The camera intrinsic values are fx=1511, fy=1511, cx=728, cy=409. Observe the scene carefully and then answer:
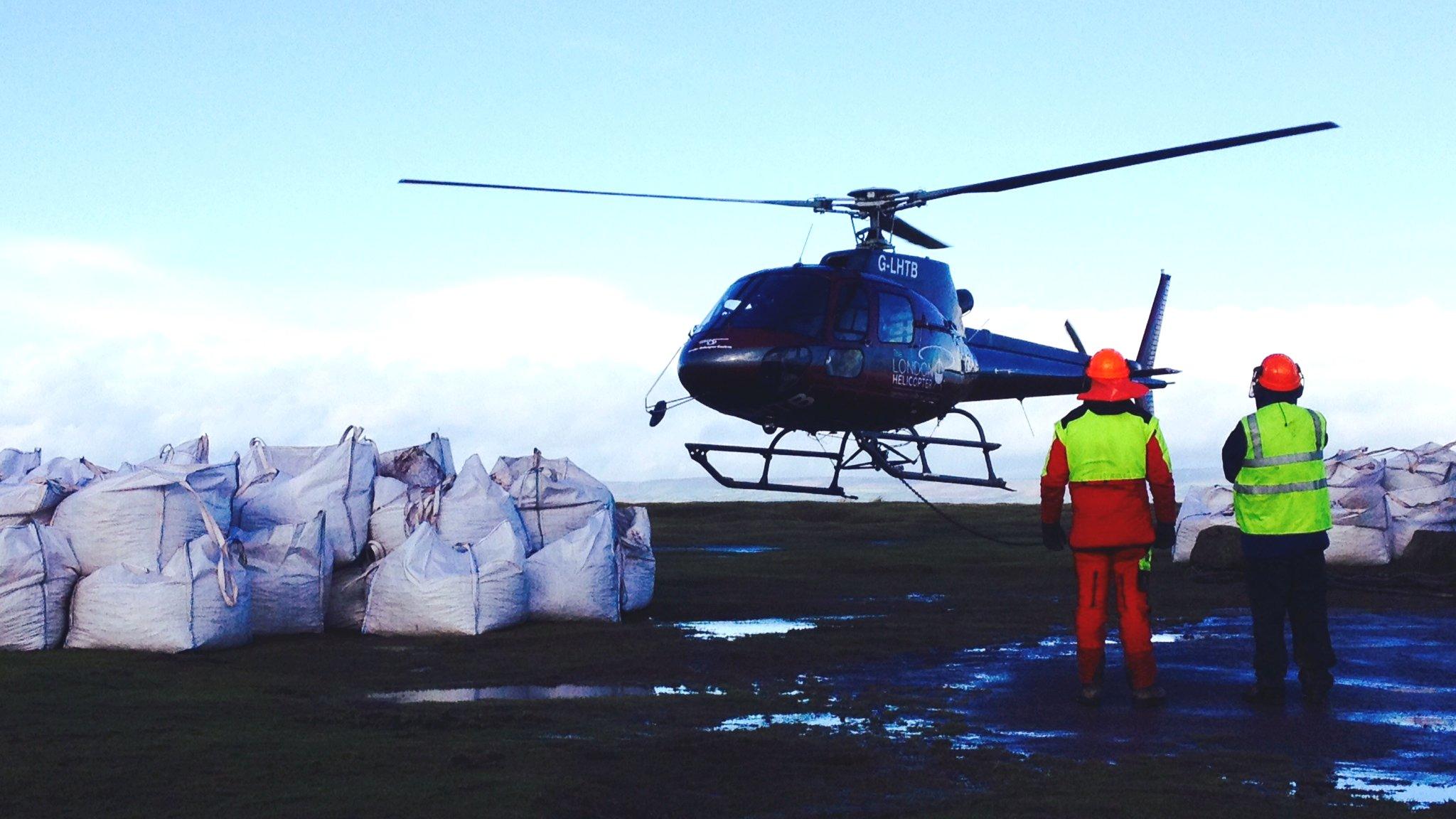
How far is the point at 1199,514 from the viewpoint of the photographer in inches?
575

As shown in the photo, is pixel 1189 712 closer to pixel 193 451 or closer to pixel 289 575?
pixel 289 575

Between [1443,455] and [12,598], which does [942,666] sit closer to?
[12,598]

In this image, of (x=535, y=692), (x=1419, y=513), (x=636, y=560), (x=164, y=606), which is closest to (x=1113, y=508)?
(x=535, y=692)

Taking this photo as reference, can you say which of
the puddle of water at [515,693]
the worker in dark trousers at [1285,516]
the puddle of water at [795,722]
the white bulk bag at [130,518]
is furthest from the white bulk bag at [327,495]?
the worker in dark trousers at [1285,516]

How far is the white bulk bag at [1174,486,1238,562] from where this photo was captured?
14.2 m

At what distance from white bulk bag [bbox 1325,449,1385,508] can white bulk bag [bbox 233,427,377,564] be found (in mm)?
8347

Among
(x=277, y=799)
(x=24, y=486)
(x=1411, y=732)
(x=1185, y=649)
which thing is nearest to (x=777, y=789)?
(x=277, y=799)

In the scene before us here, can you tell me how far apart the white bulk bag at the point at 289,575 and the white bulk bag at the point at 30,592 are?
3.33ft

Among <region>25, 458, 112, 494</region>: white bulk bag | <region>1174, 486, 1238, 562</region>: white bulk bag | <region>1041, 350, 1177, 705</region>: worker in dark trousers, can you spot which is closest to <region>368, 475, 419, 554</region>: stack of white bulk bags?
<region>25, 458, 112, 494</region>: white bulk bag

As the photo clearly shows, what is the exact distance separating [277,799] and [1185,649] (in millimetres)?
5655

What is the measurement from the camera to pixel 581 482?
33.8 feet

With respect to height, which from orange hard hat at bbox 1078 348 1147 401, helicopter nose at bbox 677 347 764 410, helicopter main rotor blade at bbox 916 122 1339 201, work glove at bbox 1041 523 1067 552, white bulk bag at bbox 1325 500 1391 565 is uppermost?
helicopter main rotor blade at bbox 916 122 1339 201

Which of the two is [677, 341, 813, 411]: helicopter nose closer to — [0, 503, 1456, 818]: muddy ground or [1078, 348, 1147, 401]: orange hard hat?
[0, 503, 1456, 818]: muddy ground

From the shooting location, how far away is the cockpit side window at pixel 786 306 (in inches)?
512
